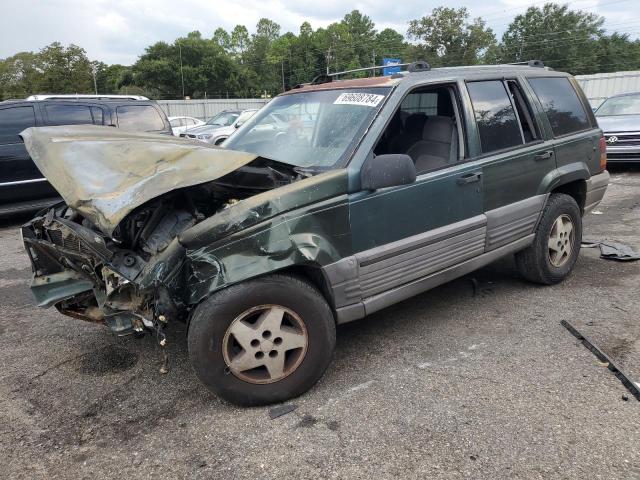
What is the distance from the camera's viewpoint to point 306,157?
3.39 metres

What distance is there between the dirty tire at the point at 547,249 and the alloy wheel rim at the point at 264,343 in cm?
242

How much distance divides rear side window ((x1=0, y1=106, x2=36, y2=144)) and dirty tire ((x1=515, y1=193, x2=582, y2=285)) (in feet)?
23.3

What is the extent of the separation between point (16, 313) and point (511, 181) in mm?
4256

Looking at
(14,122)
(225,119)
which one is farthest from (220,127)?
(14,122)

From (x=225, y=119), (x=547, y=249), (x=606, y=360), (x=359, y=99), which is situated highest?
(x=225, y=119)

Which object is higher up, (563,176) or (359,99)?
(359,99)

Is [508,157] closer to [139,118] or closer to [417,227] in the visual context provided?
[417,227]

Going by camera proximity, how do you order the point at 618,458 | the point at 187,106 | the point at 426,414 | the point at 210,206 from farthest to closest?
the point at 187,106, the point at 210,206, the point at 426,414, the point at 618,458

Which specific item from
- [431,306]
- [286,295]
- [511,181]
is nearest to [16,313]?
[286,295]

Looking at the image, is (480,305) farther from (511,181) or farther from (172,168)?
(172,168)

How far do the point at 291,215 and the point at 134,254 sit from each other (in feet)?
2.95

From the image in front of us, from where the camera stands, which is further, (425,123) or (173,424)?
(425,123)

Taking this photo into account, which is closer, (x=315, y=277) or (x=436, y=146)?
(x=315, y=277)

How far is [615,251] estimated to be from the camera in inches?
210
